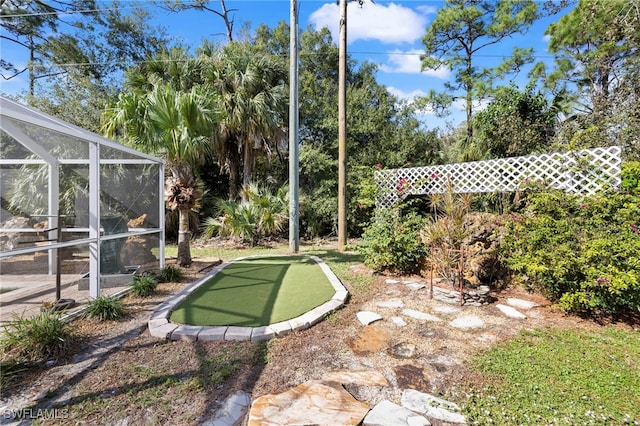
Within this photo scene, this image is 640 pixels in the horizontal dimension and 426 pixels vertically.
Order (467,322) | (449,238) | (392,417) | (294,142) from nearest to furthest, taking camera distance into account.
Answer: (392,417)
(467,322)
(449,238)
(294,142)

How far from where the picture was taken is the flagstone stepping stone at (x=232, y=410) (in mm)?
1559

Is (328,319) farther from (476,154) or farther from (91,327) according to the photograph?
(476,154)

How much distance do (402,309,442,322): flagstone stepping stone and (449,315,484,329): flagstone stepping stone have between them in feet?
0.54

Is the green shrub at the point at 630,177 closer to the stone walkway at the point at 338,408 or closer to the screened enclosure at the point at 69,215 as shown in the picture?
the stone walkway at the point at 338,408

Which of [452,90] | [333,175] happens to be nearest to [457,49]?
[452,90]

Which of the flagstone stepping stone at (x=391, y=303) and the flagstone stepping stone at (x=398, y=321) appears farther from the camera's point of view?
the flagstone stepping stone at (x=391, y=303)

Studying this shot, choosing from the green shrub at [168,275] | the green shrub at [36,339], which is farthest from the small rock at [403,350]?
the green shrub at [168,275]

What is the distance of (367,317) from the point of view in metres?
2.97

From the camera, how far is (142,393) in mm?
1778

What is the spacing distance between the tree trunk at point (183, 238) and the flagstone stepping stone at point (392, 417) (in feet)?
14.1

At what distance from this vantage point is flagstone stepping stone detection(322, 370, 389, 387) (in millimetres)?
1911

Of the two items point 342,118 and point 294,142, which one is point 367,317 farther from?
point 342,118

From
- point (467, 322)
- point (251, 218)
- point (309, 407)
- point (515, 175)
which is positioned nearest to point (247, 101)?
point (251, 218)

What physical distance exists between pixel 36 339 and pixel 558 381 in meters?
3.84
